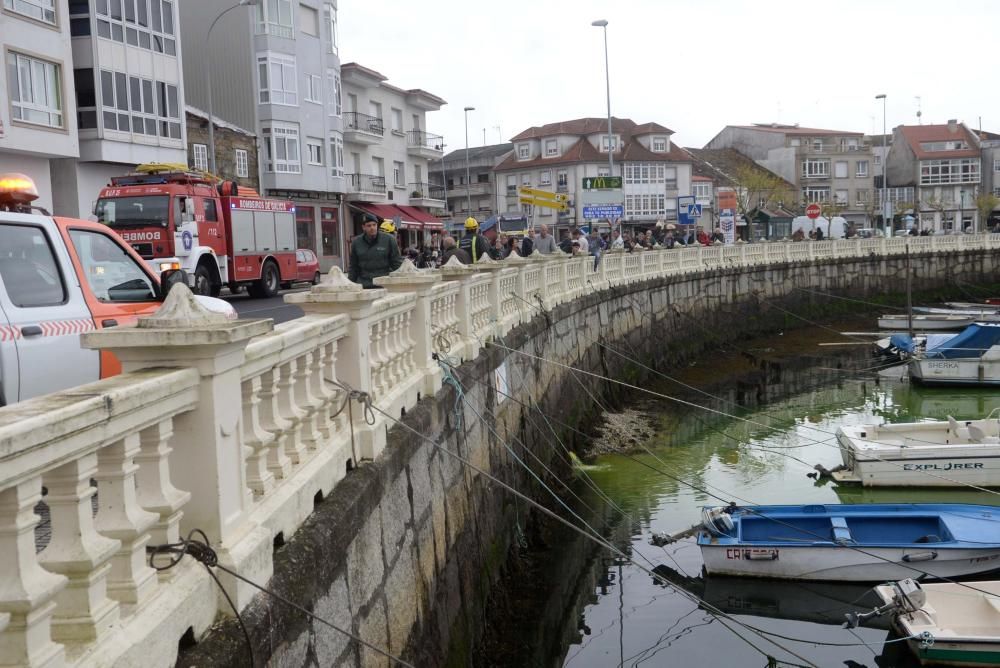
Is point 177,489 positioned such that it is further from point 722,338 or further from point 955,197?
point 955,197

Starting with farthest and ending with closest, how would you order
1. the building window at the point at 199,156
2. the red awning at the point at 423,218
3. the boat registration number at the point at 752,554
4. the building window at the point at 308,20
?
the red awning at the point at 423,218 → the building window at the point at 308,20 → the building window at the point at 199,156 → the boat registration number at the point at 752,554

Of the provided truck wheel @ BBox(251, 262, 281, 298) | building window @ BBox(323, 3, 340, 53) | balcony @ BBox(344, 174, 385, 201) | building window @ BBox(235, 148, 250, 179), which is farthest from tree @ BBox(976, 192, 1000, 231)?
truck wheel @ BBox(251, 262, 281, 298)

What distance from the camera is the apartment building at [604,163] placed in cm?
6372

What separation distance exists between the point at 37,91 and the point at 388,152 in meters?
24.7

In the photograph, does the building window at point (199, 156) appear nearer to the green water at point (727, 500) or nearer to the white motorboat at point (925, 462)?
the green water at point (727, 500)

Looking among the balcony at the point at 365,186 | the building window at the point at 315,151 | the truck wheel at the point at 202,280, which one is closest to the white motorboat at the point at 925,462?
the truck wheel at the point at 202,280

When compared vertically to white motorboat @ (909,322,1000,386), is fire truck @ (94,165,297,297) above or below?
above

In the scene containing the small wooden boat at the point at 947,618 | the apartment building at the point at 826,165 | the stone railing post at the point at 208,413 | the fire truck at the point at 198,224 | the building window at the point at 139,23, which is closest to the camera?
the stone railing post at the point at 208,413

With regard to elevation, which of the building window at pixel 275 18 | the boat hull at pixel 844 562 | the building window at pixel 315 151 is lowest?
the boat hull at pixel 844 562

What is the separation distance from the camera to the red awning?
4869 cm

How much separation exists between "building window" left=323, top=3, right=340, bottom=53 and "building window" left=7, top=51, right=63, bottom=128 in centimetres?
1753

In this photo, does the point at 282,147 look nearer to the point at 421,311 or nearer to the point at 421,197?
the point at 421,197

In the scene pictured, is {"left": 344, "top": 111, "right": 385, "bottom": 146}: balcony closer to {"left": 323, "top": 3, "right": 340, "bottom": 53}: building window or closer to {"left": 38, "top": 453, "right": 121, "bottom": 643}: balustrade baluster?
{"left": 323, "top": 3, "right": 340, "bottom": 53}: building window

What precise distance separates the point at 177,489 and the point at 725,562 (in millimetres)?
8772
